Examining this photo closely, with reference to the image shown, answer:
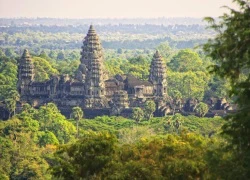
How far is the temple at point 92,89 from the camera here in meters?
97.8

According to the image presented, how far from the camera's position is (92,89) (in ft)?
331

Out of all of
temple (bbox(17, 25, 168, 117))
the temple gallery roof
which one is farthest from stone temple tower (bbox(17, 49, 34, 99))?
the temple gallery roof

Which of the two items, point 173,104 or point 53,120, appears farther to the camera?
point 173,104

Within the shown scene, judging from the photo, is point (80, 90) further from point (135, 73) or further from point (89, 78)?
point (135, 73)

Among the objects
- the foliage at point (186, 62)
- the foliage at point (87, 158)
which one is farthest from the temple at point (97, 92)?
the foliage at point (87, 158)

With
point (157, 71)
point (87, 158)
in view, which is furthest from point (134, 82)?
point (87, 158)

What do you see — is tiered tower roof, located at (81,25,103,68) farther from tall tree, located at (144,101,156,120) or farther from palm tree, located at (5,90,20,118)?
tall tree, located at (144,101,156,120)

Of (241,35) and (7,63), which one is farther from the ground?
(241,35)

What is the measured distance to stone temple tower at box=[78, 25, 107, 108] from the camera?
100438mm

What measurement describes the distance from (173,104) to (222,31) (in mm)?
73372

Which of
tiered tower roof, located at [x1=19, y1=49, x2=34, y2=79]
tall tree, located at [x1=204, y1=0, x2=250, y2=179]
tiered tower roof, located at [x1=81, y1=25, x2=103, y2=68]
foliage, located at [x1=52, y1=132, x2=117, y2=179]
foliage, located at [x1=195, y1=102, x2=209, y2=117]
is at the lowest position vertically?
foliage, located at [x1=195, y1=102, x2=209, y2=117]

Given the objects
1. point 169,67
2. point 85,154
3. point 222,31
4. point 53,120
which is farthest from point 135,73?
point 222,31

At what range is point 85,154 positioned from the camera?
3528cm

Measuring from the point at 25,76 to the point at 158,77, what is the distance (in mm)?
14135
